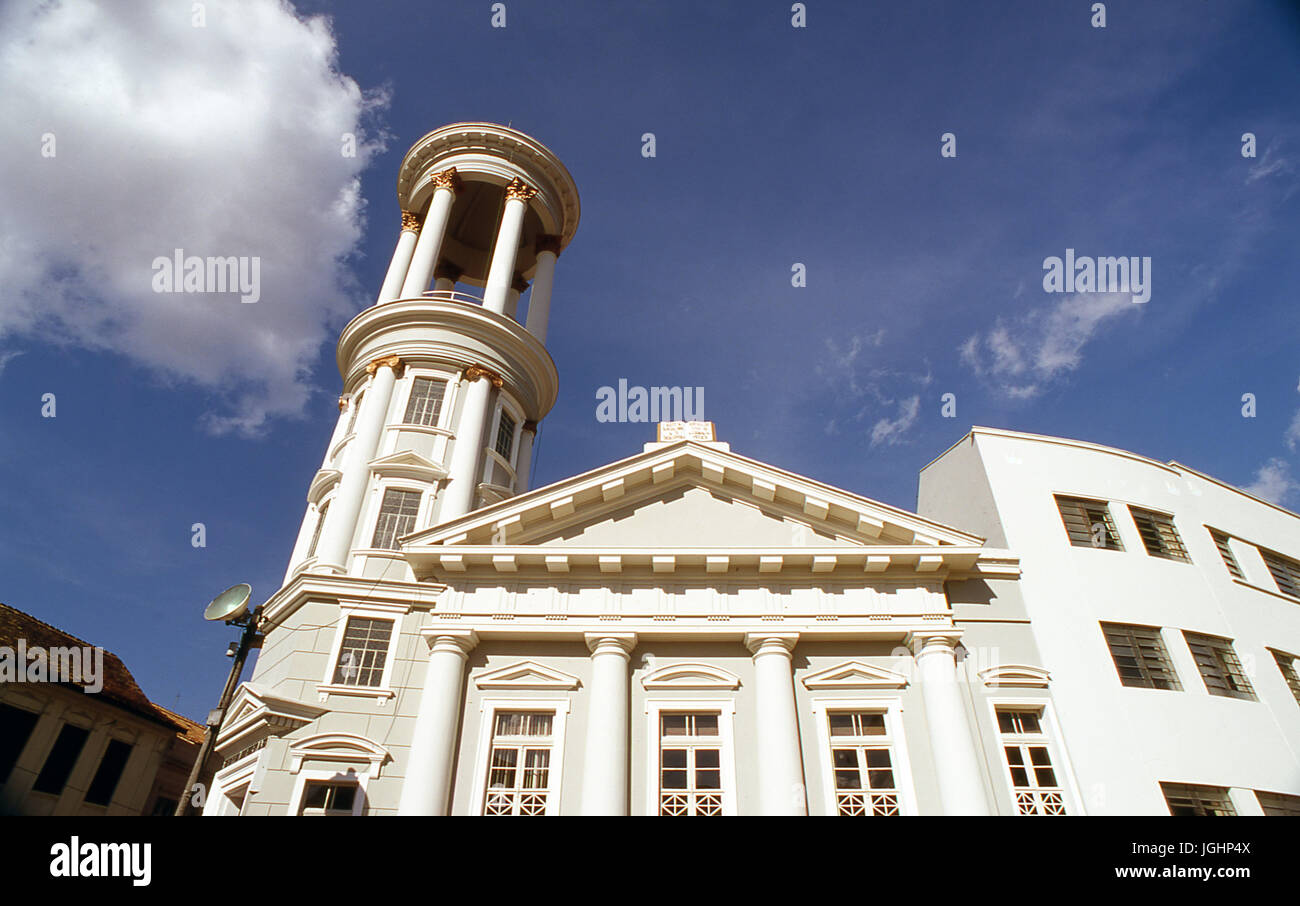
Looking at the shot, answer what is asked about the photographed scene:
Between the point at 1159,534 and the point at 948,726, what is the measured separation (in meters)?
8.77

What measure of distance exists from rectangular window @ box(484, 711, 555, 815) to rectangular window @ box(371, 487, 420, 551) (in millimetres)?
5760

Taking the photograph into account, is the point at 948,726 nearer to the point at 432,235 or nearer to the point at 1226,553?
the point at 1226,553

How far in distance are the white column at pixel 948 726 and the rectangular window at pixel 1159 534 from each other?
651 cm

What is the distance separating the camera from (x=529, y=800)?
14.8 meters

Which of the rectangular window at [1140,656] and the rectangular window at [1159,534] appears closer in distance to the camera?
the rectangular window at [1140,656]

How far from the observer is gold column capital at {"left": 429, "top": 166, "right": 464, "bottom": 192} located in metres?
26.2

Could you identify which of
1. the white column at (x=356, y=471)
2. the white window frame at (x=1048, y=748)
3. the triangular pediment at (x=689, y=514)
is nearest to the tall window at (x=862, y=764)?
the white window frame at (x=1048, y=748)

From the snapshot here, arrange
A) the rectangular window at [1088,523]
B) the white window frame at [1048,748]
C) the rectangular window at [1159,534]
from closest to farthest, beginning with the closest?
the white window frame at [1048,748] < the rectangular window at [1088,523] < the rectangular window at [1159,534]

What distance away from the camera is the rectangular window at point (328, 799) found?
48.4 feet

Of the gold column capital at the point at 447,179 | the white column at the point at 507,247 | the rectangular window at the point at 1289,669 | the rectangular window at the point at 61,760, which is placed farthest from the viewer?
the gold column capital at the point at 447,179

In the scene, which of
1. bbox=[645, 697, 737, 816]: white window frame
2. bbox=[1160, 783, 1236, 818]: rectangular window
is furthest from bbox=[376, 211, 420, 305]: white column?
bbox=[1160, 783, 1236, 818]: rectangular window

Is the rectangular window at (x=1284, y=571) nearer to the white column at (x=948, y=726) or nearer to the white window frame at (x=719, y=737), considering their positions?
the white column at (x=948, y=726)
